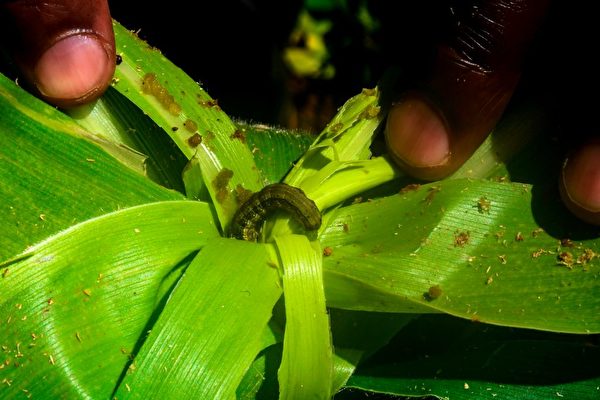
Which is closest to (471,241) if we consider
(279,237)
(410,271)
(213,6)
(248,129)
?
(410,271)

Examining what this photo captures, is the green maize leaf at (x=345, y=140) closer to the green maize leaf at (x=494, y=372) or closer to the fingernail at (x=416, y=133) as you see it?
the fingernail at (x=416, y=133)

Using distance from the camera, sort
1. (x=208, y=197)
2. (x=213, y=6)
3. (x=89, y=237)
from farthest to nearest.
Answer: (x=213, y=6)
(x=208, y=197)
(x=89, y=237)

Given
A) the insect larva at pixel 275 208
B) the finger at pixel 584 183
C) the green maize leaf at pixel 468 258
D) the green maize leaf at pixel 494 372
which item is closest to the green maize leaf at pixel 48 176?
the insect larva at pixel 275 208

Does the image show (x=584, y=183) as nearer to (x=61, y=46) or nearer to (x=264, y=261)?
(x=264, y=261)

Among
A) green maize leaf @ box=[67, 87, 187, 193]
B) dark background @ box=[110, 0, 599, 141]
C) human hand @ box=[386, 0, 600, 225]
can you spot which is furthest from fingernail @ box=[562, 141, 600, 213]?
dark background @ box=[110, 0, 599, 141]

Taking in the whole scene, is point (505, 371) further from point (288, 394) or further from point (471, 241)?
point (288, 394)

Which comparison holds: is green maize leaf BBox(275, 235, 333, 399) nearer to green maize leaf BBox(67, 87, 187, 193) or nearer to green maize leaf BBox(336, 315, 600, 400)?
green maize leaf BBox(336, 315, 600, 400)

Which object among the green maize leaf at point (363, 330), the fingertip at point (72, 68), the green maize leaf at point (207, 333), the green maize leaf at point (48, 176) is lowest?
the green maize leaf at point (363, 330)
